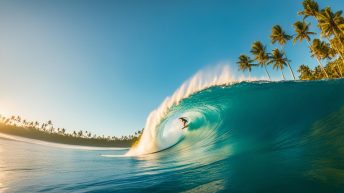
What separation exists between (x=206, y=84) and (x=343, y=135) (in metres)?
8.02

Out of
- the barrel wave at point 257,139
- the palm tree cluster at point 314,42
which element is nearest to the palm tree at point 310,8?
the palm tree cluster at point 314,42

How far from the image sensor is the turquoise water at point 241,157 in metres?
3.69

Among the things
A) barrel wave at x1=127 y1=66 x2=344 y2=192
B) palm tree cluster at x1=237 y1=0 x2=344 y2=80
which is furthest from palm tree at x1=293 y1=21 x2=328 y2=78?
barrel wave at x1=127 y1=66 x2=344 y2=192

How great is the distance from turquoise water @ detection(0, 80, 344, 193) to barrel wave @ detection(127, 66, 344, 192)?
2cm

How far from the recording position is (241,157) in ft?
19.3

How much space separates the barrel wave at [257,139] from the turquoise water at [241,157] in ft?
0.06

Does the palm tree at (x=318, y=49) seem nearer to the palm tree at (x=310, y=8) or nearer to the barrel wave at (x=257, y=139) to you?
the palm tree at (x=310, y=8)

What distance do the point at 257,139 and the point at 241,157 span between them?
2.54 m

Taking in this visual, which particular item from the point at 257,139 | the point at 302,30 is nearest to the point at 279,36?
the point at 302,30

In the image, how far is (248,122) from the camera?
10.7 m

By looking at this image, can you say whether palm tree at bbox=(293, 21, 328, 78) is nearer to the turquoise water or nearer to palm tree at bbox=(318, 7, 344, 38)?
palm tree at bbox=(318, 7, 344, 38)

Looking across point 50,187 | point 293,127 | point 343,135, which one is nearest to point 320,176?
point 343,135

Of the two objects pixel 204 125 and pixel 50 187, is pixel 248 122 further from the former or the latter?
pixel 50 187

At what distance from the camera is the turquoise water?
3.69 metres
